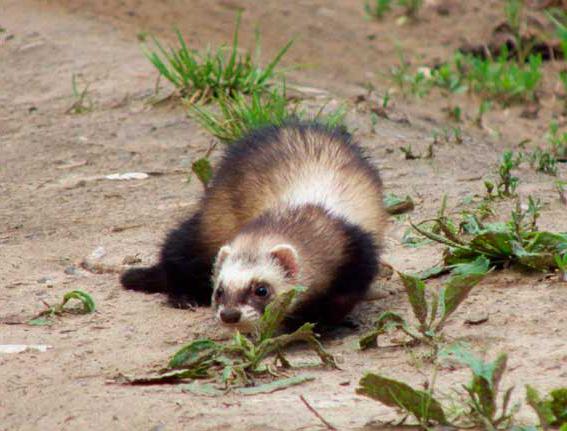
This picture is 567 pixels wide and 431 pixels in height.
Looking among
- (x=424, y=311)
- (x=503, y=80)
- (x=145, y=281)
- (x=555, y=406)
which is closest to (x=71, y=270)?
(x=145, y=281)

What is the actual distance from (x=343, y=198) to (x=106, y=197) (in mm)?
2018

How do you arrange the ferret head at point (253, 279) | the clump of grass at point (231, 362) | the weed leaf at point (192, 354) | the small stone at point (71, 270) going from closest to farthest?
the clump of grass at point (231, 362)
the weed leaf at point (192, 354)
the ferret head at point (253, 279)
the small stone at point (71, 270)

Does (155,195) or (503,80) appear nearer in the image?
(155,195)

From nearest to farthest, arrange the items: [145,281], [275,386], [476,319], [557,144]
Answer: [275,386] → [476,319] → [145,281] → [557,144]

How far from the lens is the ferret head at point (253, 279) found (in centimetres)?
459

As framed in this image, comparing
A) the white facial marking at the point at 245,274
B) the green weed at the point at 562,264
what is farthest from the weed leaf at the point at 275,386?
the green weed at the point at 562,264

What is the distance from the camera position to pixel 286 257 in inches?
184

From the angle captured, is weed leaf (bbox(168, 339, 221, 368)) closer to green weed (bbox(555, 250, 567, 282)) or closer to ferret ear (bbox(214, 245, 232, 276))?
ferret ear (bbox(214, 245, 232, 276))

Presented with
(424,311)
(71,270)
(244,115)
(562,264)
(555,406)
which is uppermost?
(555,406)

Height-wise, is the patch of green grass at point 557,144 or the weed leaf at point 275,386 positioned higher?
the weed leaf at point 275,386

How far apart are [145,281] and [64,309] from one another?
553 millimetres

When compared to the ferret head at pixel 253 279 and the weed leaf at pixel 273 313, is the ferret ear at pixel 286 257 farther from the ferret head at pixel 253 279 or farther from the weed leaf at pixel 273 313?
the weed leaf at pixel 273 313

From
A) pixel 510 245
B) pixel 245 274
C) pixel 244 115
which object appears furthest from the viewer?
pixel 244 115

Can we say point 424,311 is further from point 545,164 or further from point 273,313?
point 545,164
